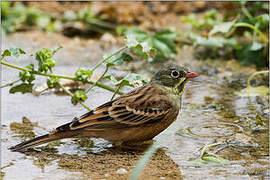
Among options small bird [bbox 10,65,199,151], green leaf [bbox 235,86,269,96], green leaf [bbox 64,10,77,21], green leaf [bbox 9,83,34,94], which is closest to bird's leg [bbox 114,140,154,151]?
small bird [bbox 10,65,199,151]

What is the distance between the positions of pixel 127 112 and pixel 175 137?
2.30 ft

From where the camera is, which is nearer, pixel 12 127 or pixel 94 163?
pixel 94 163

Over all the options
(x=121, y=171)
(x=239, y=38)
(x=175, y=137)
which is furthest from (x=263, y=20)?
(x=121, y=171)

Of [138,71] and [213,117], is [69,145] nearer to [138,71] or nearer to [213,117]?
[213,117]

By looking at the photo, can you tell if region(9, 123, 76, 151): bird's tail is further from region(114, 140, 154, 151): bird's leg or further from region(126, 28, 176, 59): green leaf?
region(126, 28, 176, 59): green leaf

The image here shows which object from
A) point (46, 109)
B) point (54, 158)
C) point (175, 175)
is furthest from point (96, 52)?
point (175, 175)

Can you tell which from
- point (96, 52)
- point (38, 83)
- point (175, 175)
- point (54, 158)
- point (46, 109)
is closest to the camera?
point (175, 175)

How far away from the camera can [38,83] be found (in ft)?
23.4

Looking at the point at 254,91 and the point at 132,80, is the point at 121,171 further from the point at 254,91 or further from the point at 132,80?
the point at 254,91

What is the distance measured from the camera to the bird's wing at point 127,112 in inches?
195

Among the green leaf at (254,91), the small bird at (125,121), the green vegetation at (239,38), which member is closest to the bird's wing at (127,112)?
the small bird at (125,121)

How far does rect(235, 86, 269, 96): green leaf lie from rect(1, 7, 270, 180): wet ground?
0.38ft

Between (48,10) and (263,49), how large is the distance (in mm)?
4889

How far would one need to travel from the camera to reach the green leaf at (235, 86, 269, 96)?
261 inches
